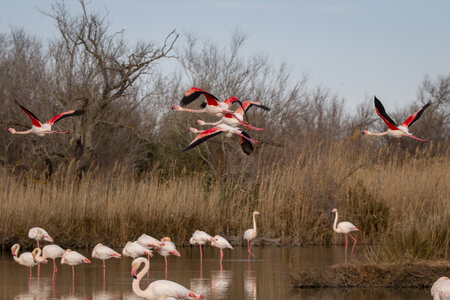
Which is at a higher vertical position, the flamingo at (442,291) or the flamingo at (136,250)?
the flamingo at (136,250)

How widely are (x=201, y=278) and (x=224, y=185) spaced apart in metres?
6.86

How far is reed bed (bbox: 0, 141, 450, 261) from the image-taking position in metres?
15.0

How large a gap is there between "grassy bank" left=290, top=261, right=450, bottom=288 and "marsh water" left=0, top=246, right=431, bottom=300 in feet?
0.43

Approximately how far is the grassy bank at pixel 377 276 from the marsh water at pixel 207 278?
A: 13cm

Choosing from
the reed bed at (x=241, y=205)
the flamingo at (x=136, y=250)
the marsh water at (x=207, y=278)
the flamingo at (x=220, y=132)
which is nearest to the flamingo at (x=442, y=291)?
the marsh water at (x=207, y=278)

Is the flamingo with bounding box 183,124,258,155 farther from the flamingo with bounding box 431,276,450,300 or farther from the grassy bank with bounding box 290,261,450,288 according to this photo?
the flamingo with bounding box 431,276,450,300

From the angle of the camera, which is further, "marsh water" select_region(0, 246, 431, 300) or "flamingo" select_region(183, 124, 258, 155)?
"flamingo" select_region(183, 124, 258, 155)

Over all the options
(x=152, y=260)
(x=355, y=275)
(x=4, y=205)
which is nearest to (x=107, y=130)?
(x=4, y=205)

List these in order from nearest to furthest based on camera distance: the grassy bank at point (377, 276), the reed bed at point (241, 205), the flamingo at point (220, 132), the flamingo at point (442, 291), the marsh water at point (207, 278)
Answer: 1. the flamingo at point (442, 291)
2. the marsh water at point (207, 278)
3. the grassy bank at point (377, 276)
4. the flamingo at point (220, 132)
5. the reed bed at point (241, 205)

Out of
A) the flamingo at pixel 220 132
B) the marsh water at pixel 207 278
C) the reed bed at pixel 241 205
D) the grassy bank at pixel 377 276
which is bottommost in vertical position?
the marsh water at pixel 207 278

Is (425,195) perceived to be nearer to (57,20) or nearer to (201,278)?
(201,278)

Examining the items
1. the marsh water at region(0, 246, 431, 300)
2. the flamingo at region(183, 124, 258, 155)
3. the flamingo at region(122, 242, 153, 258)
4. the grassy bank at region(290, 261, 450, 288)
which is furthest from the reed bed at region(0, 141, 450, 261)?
the grassy bank at region(290, 261, 450, 288)

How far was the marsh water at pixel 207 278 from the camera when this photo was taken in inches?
364

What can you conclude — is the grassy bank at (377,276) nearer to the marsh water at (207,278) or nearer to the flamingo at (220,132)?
the marsh water at (207,278)
